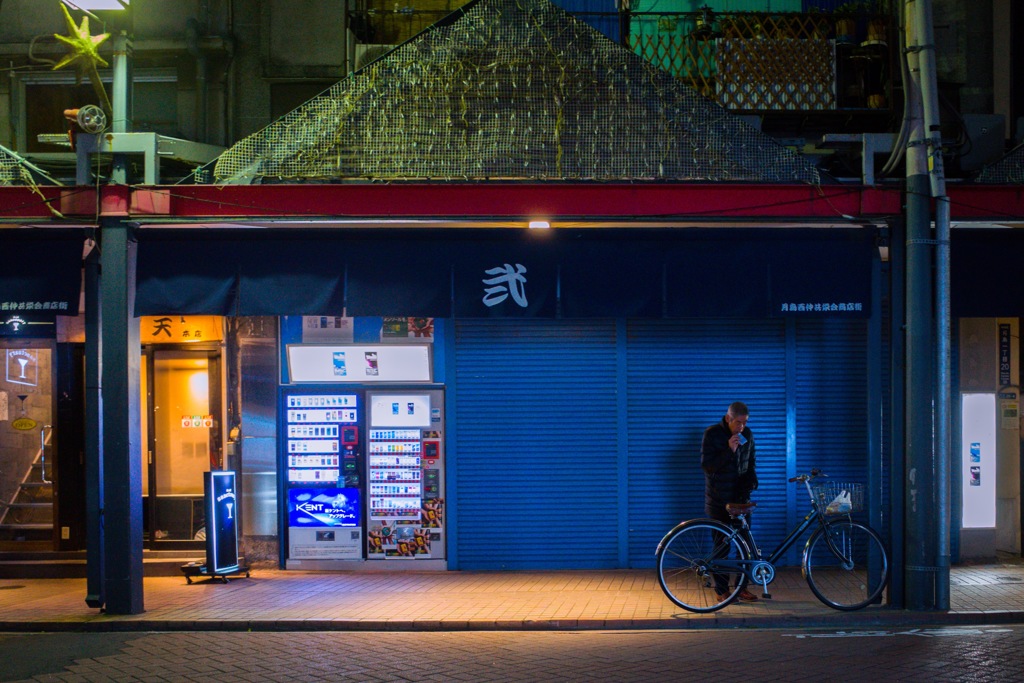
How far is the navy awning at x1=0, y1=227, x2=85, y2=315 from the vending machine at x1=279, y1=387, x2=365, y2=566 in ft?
9.53

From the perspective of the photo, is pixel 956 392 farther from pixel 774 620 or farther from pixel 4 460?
pixel 4 460

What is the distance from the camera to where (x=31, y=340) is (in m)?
12.9

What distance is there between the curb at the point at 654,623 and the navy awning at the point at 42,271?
11.8 feet

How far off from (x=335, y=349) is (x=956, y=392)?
7.81 meters

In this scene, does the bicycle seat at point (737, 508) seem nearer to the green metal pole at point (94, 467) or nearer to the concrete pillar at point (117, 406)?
the concrete pillar at point (117, 406)

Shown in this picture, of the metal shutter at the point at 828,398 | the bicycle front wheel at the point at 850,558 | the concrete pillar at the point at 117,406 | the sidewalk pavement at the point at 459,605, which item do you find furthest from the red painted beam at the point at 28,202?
the metal shutter at the point at 828,398

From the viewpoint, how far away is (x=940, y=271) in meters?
9.79

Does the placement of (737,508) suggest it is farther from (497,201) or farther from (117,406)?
(117,406)

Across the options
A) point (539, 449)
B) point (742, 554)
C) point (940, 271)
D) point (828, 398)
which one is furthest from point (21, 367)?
point (940, 271)

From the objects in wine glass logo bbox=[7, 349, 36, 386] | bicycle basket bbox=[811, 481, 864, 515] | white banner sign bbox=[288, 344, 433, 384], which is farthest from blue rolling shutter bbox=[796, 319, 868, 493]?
wine glass logo bbox=[7, 349, 36, 386]

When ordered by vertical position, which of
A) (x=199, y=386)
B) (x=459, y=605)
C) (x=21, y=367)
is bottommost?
(x=459, y=605)

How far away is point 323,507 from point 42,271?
4.26 meters

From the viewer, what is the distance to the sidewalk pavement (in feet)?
31.2

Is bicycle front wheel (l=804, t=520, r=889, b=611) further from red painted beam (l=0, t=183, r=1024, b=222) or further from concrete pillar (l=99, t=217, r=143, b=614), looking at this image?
concrete pillar (l=99, t=217, r=143, b=614)
